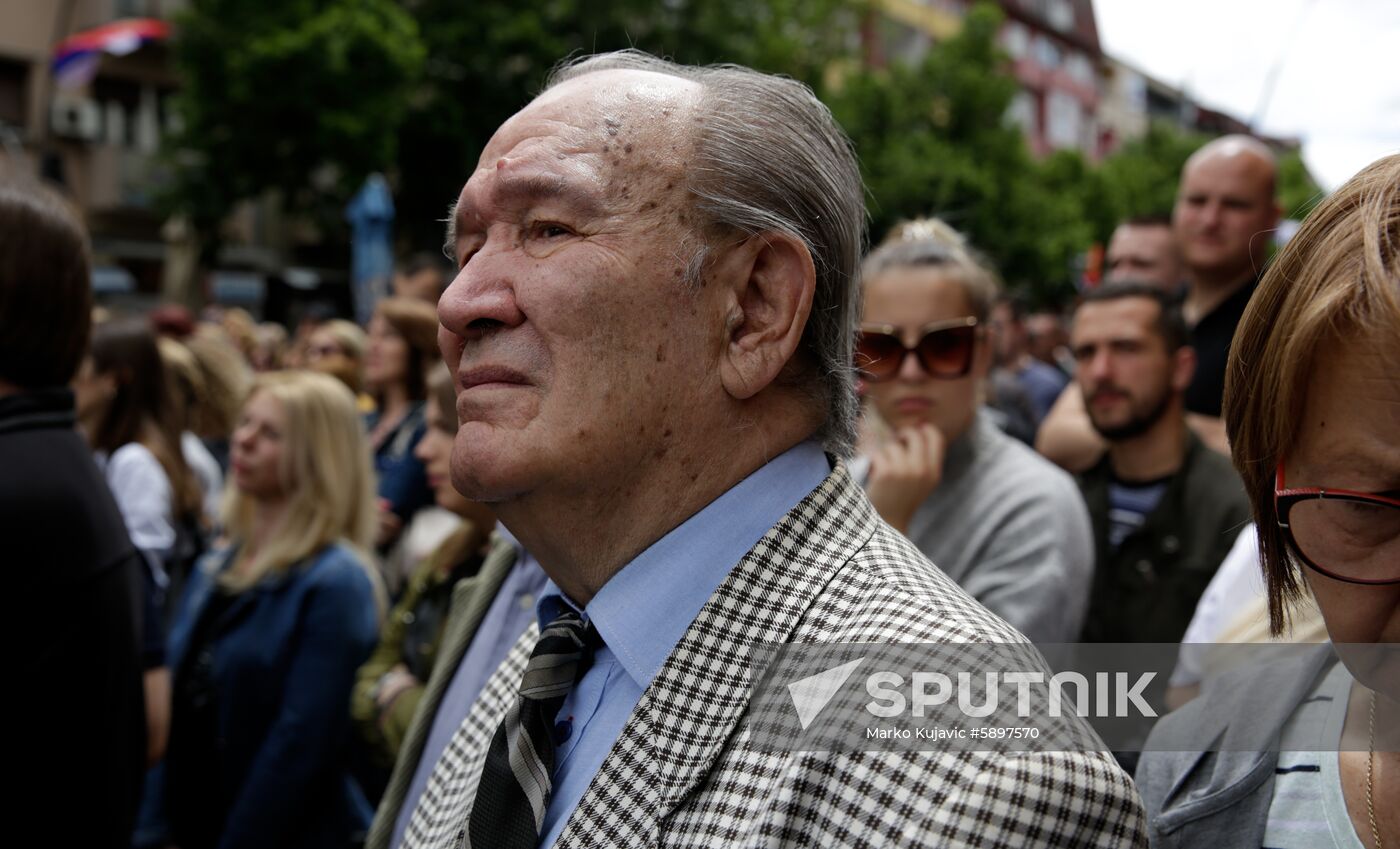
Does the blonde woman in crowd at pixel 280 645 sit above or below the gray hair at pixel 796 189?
below

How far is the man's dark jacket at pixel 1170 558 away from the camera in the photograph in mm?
3305

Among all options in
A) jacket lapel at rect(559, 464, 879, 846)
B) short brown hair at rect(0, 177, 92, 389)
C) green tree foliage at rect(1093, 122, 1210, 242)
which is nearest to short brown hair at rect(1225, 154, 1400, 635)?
jacket lapel at rect(559, 464, 879, 846)

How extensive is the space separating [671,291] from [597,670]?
1.68 feet

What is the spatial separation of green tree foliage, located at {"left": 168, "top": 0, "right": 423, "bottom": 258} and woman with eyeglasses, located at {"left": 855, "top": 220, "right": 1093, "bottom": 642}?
64.5 ft

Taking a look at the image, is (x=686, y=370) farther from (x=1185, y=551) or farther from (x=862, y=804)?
(x=1185, y=551)

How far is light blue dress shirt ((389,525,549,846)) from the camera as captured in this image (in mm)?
2219

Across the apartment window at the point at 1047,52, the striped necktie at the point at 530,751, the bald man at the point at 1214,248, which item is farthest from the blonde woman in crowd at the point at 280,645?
the apartment window at the point at 1047,52

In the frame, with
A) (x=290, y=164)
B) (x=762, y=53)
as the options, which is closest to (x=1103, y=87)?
(x=762, y=53)

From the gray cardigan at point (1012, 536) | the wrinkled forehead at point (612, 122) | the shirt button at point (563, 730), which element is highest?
the wrinkled forehead at point (612, 122)

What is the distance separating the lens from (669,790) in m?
1.37

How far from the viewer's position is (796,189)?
168cm

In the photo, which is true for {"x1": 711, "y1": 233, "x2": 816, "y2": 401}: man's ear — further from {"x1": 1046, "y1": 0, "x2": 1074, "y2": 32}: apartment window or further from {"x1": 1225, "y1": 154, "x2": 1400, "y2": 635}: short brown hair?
{"x1": 1046, "y1": 0, "x2": 1074, "y2": 32}: apartment window

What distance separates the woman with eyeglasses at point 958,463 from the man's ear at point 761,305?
115cm

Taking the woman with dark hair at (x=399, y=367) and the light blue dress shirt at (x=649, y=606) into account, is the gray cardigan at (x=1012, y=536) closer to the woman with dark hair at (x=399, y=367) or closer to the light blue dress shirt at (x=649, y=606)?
the light blue dress shirt at (x=649, y=606)
